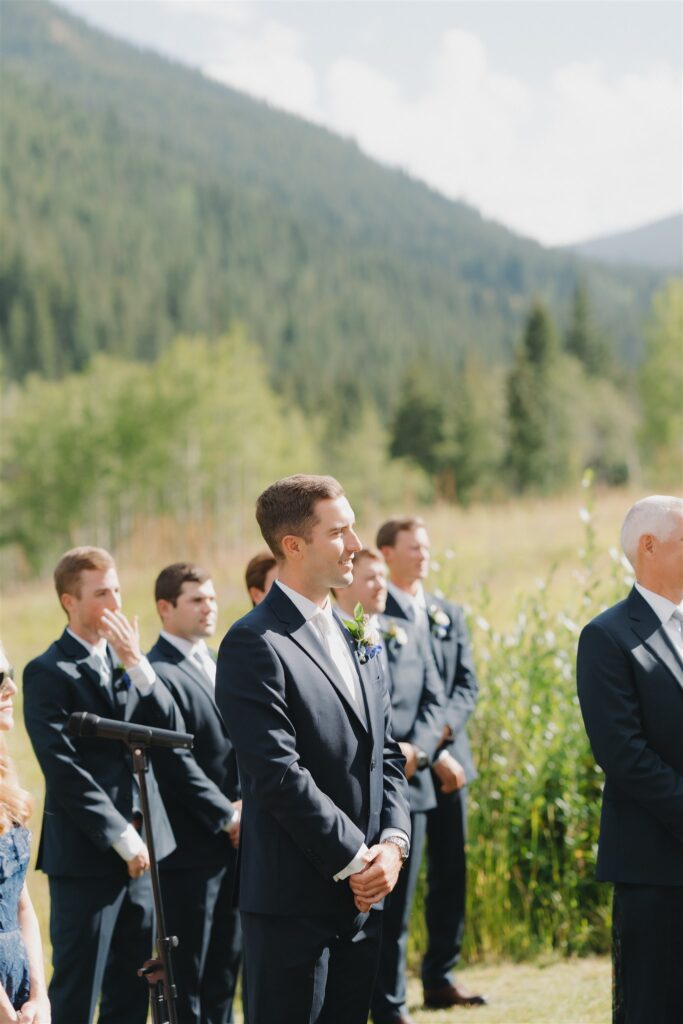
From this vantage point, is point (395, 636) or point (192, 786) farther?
point (395, 636)

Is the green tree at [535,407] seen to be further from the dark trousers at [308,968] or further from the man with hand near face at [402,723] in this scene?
the dark trousers at [308,968]

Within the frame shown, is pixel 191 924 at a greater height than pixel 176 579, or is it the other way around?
pixel 176 579

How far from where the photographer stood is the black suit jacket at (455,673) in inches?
232

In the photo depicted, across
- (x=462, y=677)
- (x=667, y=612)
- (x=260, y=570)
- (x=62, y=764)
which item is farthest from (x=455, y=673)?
(x=667, y=612)

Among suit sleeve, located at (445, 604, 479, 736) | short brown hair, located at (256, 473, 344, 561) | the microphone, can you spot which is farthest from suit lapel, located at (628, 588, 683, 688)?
suit sleeve, located at (445, 604, 479, 736)

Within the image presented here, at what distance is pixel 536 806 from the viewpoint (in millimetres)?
6645

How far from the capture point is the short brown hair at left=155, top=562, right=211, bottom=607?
198 inches

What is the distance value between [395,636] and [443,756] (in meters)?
0.67

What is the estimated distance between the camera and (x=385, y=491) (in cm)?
6912

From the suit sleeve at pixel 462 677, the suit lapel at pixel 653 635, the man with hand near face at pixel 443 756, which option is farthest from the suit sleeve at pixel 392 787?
the suit sleeve at pixel 462 677

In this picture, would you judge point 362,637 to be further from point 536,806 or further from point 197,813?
point 536,806

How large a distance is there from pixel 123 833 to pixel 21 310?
8264 cm

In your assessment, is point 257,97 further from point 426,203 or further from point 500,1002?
point 500,1002

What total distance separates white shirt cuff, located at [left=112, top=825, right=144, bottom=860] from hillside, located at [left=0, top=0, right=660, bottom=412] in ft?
230
